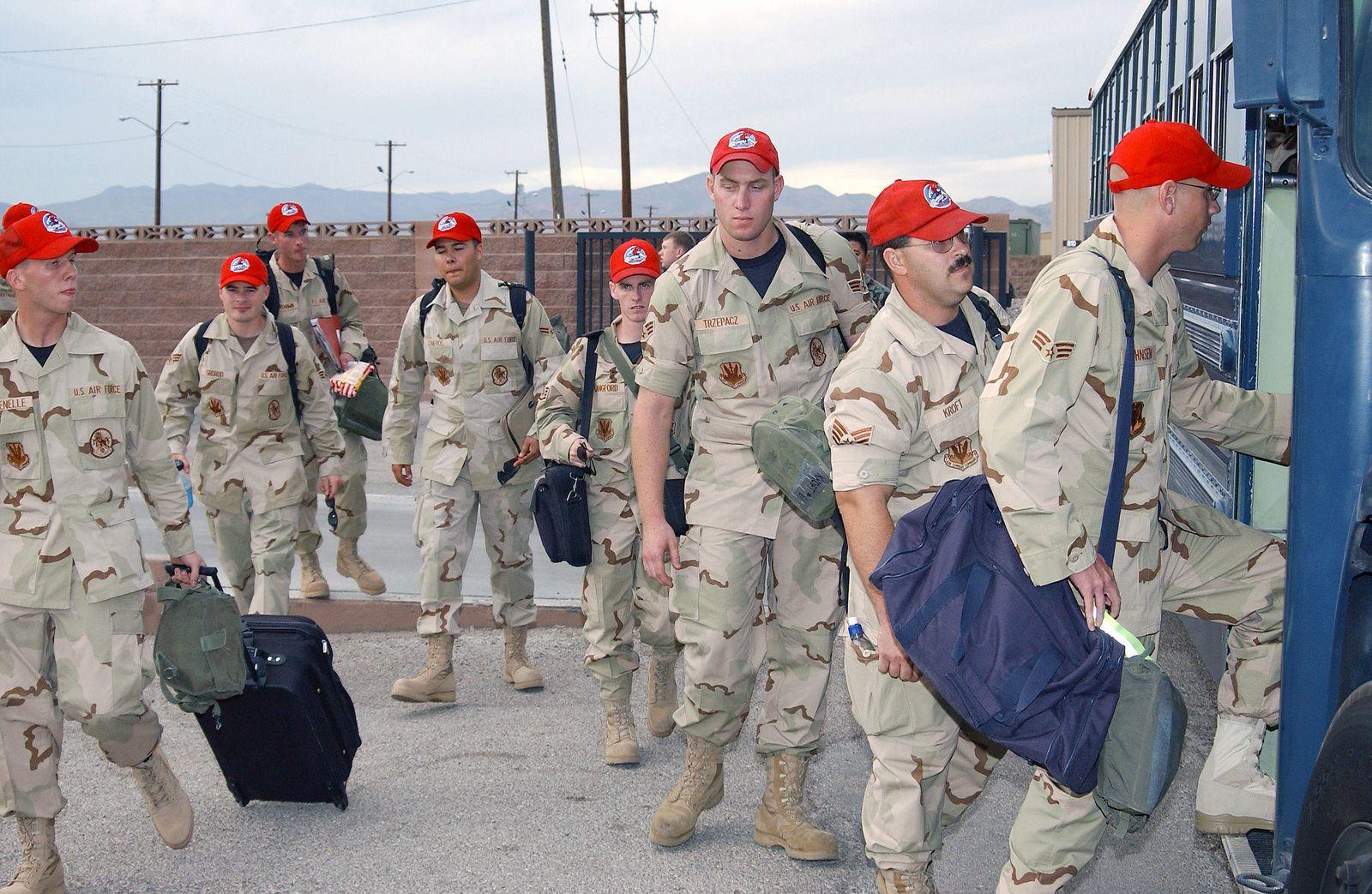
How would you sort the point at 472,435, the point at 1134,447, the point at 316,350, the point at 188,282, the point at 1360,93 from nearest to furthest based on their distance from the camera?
the point at 1360,93, the point at 1134,447, the point at 472,435, the point at 316,350, the point at 188,282

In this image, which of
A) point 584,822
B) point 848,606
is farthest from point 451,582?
point 848,606

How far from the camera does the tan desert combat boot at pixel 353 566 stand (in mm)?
7828

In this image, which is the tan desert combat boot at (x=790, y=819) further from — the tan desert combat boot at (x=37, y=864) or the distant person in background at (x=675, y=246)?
the distant person in background at (x=675, y=246)

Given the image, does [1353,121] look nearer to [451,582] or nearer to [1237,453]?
[1237,453]

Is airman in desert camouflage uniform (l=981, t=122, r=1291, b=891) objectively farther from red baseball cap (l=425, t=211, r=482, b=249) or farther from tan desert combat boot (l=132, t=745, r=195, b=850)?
red baseball cap (l=425, t=211, r=482, b=249)

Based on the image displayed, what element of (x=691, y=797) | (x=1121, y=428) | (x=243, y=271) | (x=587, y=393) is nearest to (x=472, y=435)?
(x=587, y=393)

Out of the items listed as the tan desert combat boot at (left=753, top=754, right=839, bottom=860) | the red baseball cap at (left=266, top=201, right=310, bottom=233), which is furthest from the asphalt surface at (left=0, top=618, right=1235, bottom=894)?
the red baseball cap at (left=266, top=201, right=310, bottom=233)

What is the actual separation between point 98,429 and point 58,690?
0.83m

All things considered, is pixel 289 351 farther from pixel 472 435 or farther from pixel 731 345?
pixel 731 345

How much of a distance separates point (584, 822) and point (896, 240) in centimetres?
232

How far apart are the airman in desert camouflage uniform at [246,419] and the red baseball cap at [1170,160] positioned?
4410 mm

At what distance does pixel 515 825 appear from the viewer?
4.53m

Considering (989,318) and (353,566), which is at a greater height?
(989,318)

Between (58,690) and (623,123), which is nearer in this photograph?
(58,690)
